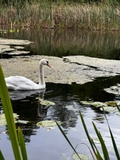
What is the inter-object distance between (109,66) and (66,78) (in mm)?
1823

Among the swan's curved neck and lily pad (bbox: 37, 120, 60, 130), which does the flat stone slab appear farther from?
lily pad (bbox: 37, 120, 60, 130)

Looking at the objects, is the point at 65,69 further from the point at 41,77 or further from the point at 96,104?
the point at 96,104

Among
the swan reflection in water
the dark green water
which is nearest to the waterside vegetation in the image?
the dark green water

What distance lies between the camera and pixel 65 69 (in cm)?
748

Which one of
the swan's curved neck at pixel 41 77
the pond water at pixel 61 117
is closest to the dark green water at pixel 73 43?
the swan's curved neck at pixel 41 77

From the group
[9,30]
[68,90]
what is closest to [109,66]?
[68,90]

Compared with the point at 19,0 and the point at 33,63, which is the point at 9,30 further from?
the point at 33,63

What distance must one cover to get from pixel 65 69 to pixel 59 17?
10.0 meters

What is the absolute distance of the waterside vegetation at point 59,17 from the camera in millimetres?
16672

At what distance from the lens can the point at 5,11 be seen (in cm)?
1659

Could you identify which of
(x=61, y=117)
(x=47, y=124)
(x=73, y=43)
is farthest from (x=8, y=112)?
(x=73, y=43)

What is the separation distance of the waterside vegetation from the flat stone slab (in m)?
8.21

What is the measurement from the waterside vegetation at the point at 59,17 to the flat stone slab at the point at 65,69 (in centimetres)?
821

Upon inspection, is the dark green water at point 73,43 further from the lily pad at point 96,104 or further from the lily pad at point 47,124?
the lily pad at point 47,124
